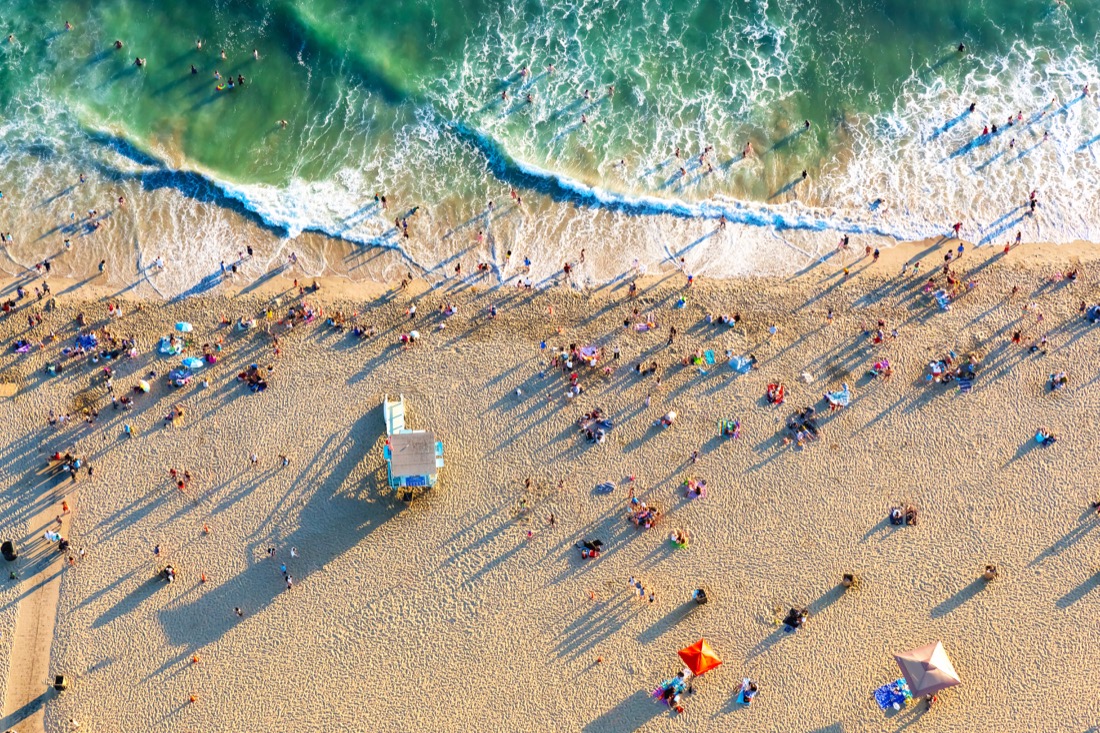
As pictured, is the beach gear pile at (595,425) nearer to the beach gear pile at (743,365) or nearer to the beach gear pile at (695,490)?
the beach gear pile at (695,490)

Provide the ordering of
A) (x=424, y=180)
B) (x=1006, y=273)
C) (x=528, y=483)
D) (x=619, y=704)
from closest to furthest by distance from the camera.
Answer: (x=619, y=704), (x=528, y=483), (x=1006, y=273), (x=424, y=180)

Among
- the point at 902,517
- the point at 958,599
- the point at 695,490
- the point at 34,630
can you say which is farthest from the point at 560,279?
the point at 34,630

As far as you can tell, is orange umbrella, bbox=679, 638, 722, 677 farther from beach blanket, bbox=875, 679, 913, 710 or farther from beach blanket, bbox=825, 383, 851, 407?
beach blanket, bbox=825, 383, 851, 407

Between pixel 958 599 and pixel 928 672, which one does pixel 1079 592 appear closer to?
pixel 958 599

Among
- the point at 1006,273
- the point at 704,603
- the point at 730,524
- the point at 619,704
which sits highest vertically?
the point at 1006,273

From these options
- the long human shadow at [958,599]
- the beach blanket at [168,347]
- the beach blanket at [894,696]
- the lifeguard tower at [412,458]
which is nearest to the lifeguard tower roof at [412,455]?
the lifeguard tower at [412,458]

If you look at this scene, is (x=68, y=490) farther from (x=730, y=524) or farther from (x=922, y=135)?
(x=922, y=135)

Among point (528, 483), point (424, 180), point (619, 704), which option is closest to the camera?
point (619, 704)

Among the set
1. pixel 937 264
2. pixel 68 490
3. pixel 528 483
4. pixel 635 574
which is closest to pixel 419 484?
pixel 528 483
